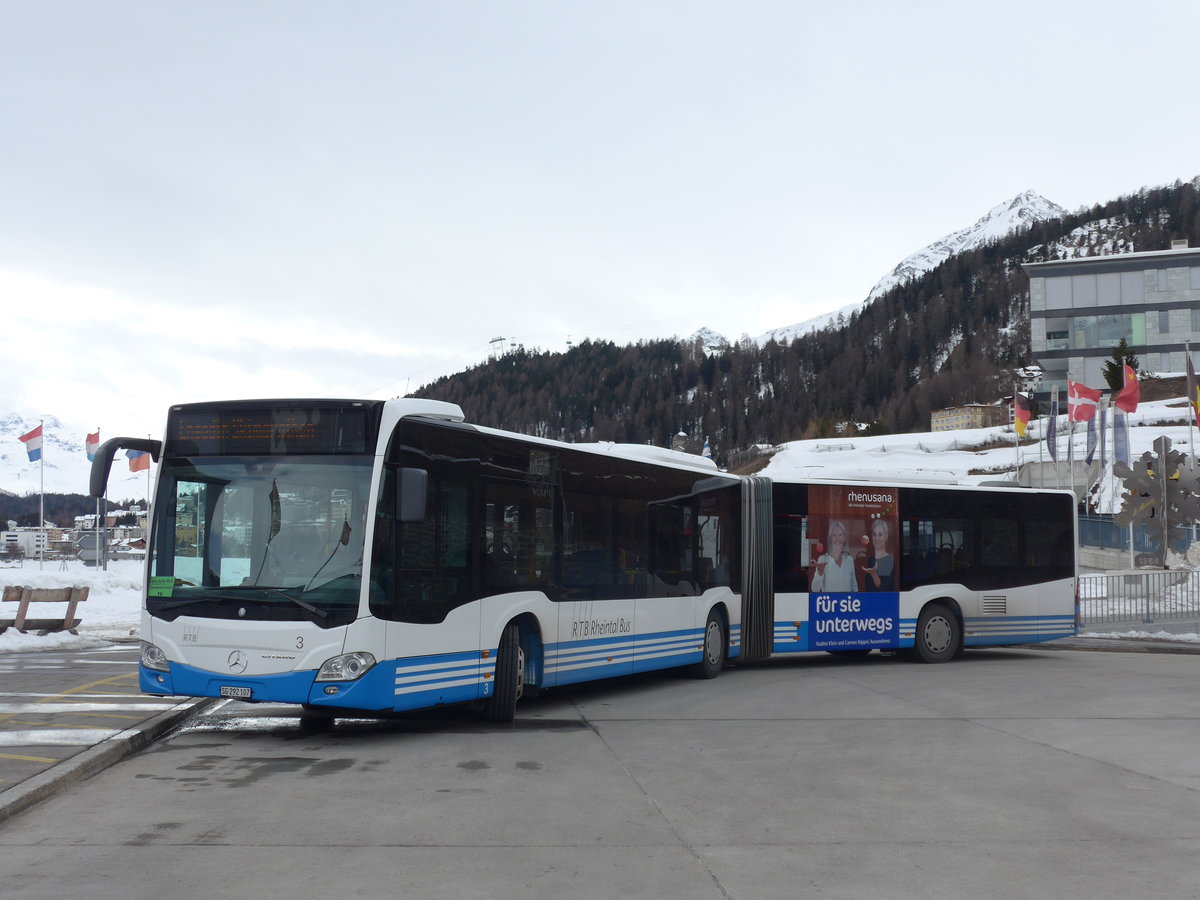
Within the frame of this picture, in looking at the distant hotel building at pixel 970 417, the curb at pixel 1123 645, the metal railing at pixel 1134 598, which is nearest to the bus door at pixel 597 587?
the curb at pixel 1123 645

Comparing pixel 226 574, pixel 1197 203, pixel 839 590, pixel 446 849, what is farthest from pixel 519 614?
pixel 1197 203

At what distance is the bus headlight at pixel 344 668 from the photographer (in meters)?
9.40

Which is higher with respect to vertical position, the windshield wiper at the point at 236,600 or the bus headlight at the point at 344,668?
the windshield wiper at the point at 236,600

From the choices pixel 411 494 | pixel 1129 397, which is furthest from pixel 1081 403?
pixel 411 494

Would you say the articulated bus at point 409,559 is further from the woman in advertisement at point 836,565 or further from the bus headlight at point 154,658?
the woman in advertisement at point 836,565

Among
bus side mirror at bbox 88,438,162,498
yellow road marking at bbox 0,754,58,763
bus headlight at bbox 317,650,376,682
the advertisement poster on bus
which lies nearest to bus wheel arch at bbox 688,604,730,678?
the advertisement poster on bus

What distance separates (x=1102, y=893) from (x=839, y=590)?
1189cm

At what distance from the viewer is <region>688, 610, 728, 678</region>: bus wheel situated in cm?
1567

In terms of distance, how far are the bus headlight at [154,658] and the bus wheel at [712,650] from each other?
7.49 meters

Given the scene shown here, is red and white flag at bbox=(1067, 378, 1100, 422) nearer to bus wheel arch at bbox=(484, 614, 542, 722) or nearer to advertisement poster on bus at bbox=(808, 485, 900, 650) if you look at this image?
advertisement poster on bus at bbox=(808, 485, 900, 650)

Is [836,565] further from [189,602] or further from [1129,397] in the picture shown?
[1129,397]

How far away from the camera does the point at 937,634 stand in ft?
59.2

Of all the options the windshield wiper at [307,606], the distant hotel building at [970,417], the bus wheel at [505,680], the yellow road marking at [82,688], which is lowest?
the yellow road marking at [82,688]

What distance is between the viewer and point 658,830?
681cm
